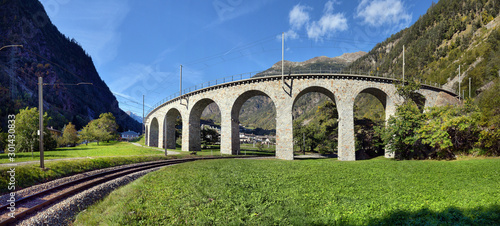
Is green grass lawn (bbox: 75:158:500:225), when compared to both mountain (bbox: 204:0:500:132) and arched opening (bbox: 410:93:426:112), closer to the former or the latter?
arched opening (bbox: 410:93:426:112)

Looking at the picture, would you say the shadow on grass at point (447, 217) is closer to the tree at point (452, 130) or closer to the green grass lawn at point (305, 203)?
the green grass lawn at point (305, 203)

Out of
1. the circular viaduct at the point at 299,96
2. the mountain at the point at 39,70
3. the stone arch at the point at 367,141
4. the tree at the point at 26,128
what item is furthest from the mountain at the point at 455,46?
the mountain at the point at 39,70

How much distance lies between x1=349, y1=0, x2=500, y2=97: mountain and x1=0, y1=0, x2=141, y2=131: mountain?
123 meters

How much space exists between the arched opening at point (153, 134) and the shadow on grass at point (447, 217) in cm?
6369

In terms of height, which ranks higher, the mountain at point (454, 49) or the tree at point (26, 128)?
the mountain at point (454, 49)

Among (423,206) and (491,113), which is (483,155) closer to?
(491,113)

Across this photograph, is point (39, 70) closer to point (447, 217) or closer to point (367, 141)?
point (367, 141)

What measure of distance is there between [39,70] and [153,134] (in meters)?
99.1

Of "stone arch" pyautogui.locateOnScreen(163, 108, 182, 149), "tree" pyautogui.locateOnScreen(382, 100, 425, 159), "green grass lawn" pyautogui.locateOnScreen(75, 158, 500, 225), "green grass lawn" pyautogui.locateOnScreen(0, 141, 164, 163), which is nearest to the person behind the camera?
"green grass lawn" pyautogui.locateOnScreen(75, 158, 500, 225)

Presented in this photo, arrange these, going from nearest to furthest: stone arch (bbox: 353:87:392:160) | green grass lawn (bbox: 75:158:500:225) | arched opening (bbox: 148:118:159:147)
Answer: green grass lawn (bbox: 75:158:500:225) < stone arch (bbox: 353:87:392:160) < arched opening (bbox: 148:118:159:147)

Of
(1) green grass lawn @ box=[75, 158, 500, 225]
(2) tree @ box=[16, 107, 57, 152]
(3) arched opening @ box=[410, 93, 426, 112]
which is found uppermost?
(3) arched opening @ box=[410, 93, 426, 112]

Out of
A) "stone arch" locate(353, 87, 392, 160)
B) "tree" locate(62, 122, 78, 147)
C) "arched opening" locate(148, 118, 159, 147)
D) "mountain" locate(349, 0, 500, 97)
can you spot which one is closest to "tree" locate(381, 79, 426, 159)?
"stone arch" locate(353, 87, 392, 160)

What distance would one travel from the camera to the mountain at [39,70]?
3303 inches

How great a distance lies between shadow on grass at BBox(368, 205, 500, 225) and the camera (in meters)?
5.90
